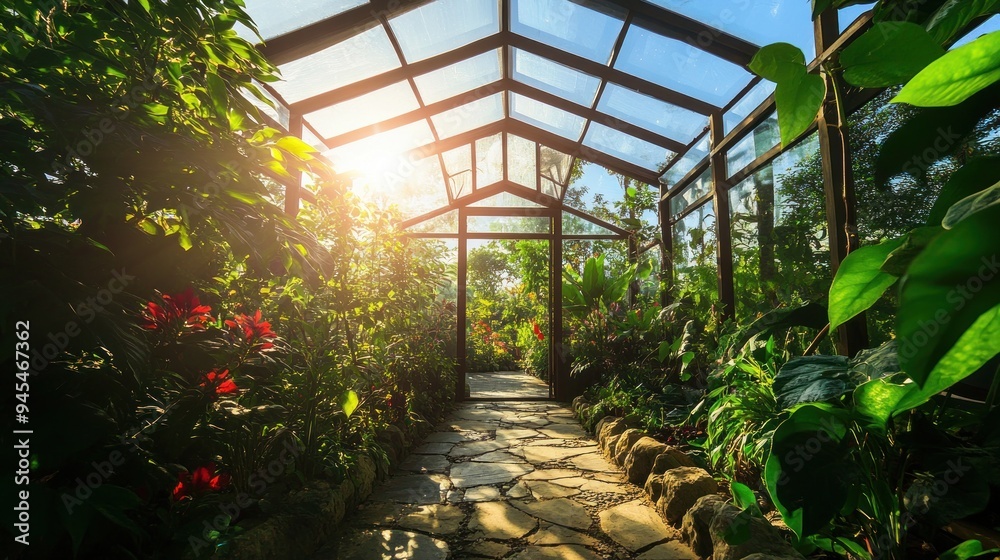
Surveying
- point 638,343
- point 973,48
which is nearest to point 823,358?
point 973,48

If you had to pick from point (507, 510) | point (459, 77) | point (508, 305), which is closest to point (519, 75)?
point (459, 77)

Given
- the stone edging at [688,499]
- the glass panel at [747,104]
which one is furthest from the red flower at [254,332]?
the glass panel at [747,104]

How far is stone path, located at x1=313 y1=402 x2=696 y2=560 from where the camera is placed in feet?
6.86

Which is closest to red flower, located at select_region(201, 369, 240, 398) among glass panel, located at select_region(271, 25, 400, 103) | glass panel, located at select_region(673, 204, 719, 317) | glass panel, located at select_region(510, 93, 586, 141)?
glass panel, located at select_region(271, 25, 400, 103)

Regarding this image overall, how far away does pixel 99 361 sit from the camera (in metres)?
1.15

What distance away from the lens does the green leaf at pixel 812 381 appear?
995 mm

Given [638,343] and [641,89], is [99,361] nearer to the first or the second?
[641,89]

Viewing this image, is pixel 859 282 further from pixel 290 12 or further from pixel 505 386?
pixel 505 386

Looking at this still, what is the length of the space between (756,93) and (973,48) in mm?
3793

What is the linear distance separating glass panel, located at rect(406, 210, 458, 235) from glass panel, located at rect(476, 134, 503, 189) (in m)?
0.54

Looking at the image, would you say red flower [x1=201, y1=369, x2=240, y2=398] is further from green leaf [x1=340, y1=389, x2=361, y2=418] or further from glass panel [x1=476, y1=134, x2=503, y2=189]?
glass panel [x1=476, y1=134, x2=503, y2=189]

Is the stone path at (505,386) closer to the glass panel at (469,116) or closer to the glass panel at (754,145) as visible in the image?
the glass panel at (469,116)

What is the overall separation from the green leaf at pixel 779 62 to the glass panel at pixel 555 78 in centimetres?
402

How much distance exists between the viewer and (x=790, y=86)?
0.82 meters
